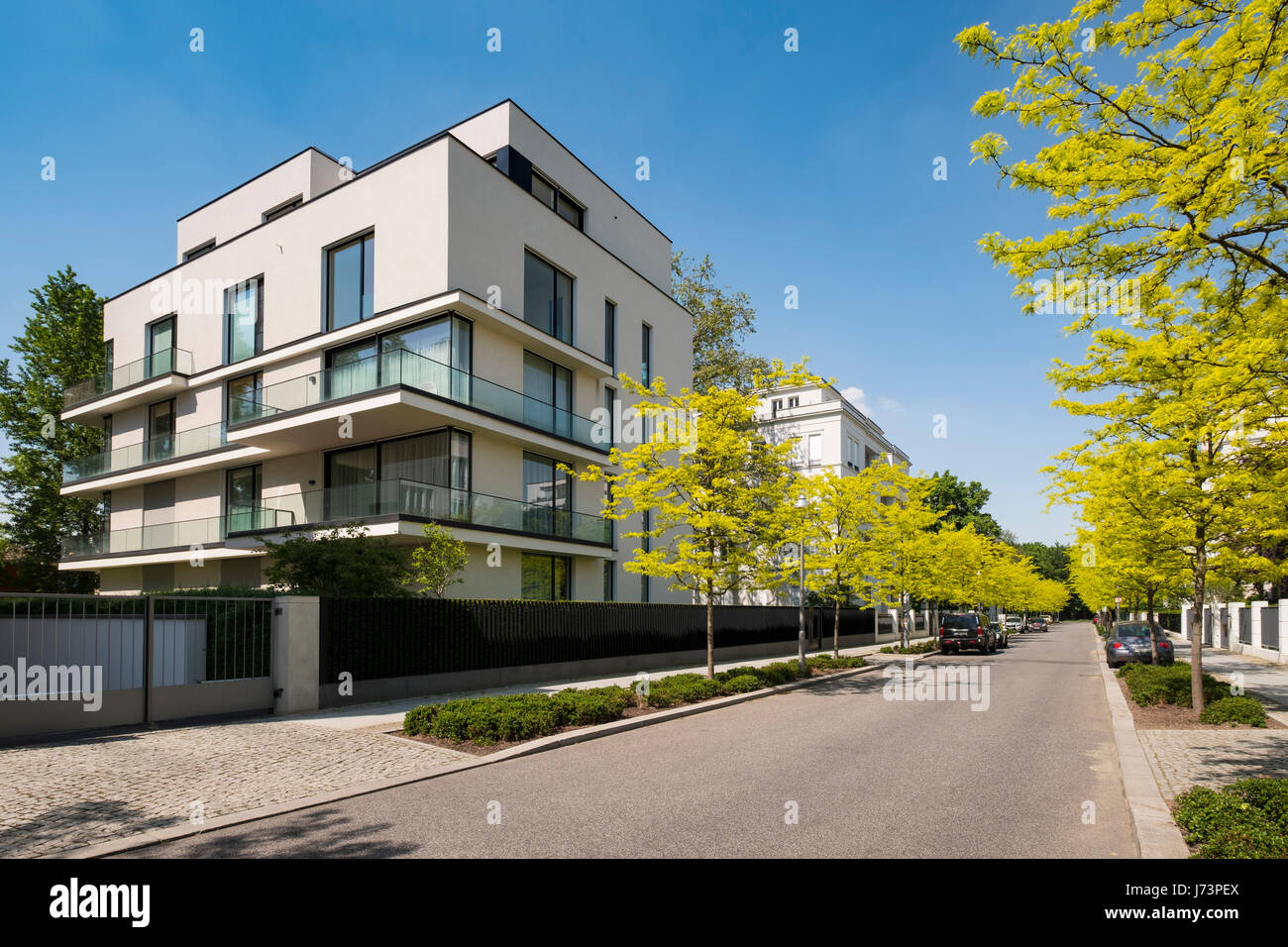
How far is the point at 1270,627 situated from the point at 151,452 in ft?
138

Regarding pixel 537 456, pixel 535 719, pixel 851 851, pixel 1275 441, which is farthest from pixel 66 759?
pixel 537 456

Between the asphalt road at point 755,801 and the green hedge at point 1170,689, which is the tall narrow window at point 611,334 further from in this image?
the green hedge at point 1170,689

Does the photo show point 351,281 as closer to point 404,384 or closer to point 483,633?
point 404,384

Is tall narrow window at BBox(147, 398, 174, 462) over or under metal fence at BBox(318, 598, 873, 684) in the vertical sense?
over

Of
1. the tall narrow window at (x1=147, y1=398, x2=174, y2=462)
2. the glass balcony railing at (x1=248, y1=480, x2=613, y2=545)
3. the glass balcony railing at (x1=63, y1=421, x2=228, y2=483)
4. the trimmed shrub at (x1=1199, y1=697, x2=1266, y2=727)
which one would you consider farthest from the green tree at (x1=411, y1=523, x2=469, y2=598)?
the tall narrow window at (x1=147, y1=398, x2=174, y2=462)

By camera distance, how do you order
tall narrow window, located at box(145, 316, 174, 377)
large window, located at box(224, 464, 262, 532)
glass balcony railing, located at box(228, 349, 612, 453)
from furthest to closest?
tall narrow window, located at box(145, 316, 174, 377)
large window, located at box(224, 464, 262, 532)
glass balcony railing, located at box(228, 349, 612, 453)

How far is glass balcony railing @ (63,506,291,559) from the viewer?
24.4 metres

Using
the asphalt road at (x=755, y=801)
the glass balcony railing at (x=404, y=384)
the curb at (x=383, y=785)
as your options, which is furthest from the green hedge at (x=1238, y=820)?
the glass balcony railing at (x=404, y=384)

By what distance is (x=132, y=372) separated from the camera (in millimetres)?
31250

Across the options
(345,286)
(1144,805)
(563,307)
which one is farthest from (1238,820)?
(345,286)

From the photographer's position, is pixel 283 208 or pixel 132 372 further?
pixel 132 372

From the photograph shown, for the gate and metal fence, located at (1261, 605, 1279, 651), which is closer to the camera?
the gate

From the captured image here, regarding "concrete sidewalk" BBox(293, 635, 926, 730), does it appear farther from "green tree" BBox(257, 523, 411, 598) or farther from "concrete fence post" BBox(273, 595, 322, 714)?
"green tree" BBox(257, 523, 411, 598)

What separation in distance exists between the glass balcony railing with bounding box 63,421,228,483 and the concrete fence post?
52.5 feet
